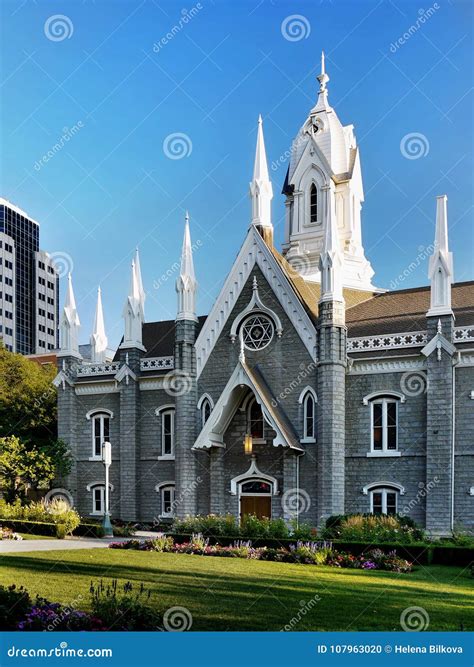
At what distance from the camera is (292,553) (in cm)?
2172

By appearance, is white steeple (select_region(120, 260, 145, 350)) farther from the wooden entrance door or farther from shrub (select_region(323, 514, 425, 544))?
shrub (select_region(323, 514, 425, 544))

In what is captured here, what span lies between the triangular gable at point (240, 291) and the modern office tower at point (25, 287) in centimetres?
1394

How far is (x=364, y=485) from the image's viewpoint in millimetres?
30891

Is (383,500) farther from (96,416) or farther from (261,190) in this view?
(96,416)

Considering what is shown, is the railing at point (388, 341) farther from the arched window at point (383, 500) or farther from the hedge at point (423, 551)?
the hedge at point (423, 551)

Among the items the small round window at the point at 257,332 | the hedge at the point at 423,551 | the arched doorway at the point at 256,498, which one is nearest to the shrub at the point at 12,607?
the hedge at the point at 423,551

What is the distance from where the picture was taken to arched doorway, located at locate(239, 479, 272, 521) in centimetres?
3228

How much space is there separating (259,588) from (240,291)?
20.1 metres

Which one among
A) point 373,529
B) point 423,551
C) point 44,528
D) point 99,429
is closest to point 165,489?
point 99,429

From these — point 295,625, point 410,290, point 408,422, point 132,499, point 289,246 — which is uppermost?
point 289,246

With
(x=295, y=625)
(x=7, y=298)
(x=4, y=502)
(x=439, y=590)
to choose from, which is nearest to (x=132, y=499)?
(x=4, y=502)
